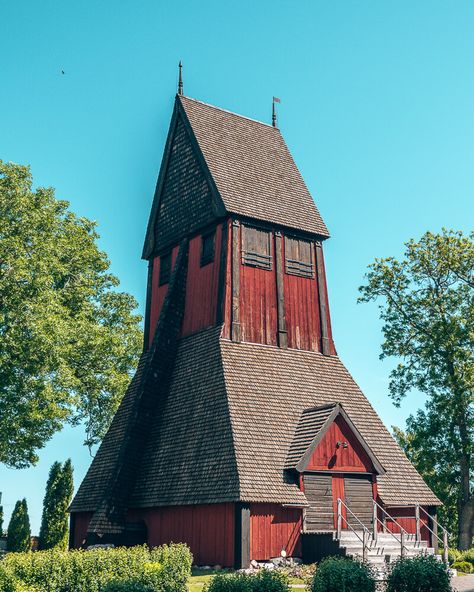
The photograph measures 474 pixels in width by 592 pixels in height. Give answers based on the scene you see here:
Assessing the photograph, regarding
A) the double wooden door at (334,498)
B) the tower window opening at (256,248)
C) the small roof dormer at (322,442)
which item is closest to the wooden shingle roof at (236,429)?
the small roof dormer at (322,442)

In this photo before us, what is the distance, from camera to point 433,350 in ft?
133

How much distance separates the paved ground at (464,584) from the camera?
21.1m

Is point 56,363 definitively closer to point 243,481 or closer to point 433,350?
point 243,481

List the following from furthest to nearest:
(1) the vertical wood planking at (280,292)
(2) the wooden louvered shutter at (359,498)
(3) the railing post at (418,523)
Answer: (1) the vertical wood planking at (280,292) < (3) the railing post at (418,523) < (2) the wooden louvered shutter at (359,498)

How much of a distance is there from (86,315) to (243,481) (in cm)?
1910

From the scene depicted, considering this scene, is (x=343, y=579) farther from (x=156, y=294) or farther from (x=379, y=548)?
(x=156, y=294)

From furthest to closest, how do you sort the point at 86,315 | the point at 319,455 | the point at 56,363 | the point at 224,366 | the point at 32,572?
the point at 86,315 → the point at 56,363 → the point at 224,366 → the point at 319,455 → the point at 32,572

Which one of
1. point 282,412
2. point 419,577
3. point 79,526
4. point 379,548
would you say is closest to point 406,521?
point 379,548

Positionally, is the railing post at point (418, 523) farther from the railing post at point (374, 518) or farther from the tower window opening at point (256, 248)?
the tower window opening at point (256, 248)

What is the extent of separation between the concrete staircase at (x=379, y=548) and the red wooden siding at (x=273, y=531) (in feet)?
5.33

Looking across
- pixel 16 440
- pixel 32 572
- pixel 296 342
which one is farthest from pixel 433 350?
pixel 32 572

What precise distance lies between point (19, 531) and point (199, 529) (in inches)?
757

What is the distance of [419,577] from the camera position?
16406 mm

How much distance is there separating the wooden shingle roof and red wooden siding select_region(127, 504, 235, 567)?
575mm
